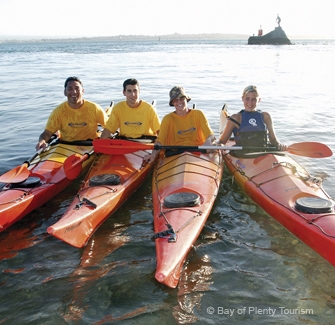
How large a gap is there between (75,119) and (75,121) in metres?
0.04

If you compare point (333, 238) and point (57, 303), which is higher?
point (333, 238)

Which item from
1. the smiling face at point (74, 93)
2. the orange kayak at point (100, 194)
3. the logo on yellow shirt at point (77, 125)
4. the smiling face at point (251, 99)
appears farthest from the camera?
the logo on yellow shirt at point (77, 125)

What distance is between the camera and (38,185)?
5504 mm

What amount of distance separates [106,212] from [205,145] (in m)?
2.01

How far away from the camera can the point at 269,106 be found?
13.7m

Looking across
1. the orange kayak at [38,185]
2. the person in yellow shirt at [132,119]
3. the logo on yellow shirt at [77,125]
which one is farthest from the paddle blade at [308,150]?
the logo on yellow shirt at [77,125]

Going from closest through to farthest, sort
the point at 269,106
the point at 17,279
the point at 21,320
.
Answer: the point at 21,320 < the point at 17,279 < the point at 269,106

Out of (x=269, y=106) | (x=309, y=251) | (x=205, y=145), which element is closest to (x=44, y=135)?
(x=205, y=145)

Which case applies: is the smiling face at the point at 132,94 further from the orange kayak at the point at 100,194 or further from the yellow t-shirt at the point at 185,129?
the orange kayak at the point at 100,194

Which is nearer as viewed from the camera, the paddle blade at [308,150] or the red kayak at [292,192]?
the red kayak at [292,192]

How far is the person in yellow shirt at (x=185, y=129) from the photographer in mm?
6137

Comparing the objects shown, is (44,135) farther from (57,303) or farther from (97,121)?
(57,303)

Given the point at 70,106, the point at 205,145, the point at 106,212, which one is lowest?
the point at 106,212

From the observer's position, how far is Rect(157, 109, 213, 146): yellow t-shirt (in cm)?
615
